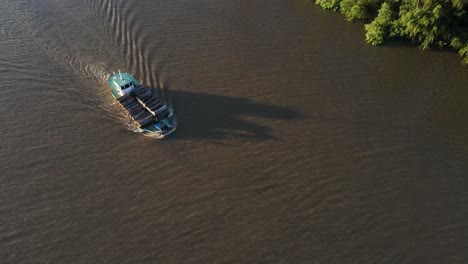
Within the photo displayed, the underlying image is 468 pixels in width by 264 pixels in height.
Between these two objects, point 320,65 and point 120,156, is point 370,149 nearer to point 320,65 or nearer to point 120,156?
point 320,65

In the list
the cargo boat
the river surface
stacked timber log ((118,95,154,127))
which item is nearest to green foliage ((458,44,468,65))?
the river surface

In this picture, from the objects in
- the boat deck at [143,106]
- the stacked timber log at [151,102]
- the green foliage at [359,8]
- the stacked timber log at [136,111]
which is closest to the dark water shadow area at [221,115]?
the stacked timber log at [151,102]

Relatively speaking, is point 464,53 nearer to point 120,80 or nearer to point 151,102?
point 151,102

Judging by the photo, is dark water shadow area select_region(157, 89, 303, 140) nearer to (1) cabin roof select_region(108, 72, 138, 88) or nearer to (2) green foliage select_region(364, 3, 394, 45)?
(1) cabin roof select_region(108, 72, 138, 88)

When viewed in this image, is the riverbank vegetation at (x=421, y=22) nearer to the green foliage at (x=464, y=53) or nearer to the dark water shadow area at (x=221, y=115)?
the green foliage at (x=464, y=53)

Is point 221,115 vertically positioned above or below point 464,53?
below

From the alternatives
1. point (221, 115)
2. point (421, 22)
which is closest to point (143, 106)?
point (221, 115)
